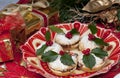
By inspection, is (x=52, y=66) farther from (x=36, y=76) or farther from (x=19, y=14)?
(x=19, y=14)

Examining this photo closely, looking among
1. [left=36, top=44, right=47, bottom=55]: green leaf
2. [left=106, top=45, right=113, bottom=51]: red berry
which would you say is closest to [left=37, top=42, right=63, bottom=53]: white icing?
[left=36, top=44, right=47, bottom=55]: green leaf

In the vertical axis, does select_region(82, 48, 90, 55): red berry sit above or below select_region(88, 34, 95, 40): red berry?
below

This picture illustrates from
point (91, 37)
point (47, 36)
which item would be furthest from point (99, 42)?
point (47, 36)

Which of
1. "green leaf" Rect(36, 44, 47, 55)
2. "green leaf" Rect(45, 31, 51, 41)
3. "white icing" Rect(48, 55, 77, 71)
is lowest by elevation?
"white icing" Rect(48, 55, 77, 71)

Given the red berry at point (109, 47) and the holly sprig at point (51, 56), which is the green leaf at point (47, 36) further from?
the red berry at point (109, 47)

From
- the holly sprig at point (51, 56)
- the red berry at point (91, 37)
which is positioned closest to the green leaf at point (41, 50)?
the holly sprig at point (51, 56)

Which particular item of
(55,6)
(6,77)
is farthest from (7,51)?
(55,6)

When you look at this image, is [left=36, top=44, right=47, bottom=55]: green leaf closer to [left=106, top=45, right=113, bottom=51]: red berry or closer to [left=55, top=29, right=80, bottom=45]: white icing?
[left=55, top=29, right=80, bottom=45]: white icing
